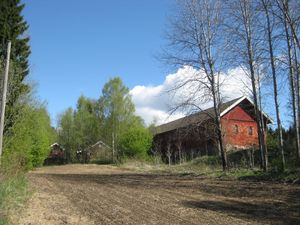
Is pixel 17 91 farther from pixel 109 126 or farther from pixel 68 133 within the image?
pixel 68 133

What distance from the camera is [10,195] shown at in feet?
33.5

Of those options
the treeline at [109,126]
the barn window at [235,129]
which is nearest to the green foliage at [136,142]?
the treeline at [109,126]

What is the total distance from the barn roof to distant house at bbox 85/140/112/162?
800cm

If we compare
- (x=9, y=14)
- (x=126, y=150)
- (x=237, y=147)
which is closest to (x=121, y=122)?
(x=126, y=150)

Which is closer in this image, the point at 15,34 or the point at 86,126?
the point at 15,34

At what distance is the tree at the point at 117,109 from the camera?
169ft

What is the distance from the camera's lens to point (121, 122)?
52.2 metres

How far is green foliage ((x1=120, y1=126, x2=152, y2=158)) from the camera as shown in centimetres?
4519

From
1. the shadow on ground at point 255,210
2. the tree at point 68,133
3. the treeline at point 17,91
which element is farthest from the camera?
the tree at point 68,133

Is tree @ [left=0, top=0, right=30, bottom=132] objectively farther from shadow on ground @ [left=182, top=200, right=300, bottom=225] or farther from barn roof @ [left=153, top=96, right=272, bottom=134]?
shadow on ground @ [left=182, top=200, right=300, bottom=225]

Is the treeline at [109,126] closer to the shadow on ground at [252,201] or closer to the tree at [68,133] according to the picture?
the tree at [68,133]

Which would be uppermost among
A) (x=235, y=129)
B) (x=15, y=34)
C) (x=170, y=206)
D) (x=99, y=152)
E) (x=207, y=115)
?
(x=15, y=34)

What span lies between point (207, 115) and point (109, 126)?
31.6 meters

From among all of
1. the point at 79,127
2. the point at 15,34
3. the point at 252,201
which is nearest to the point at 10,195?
the point at 252,201
